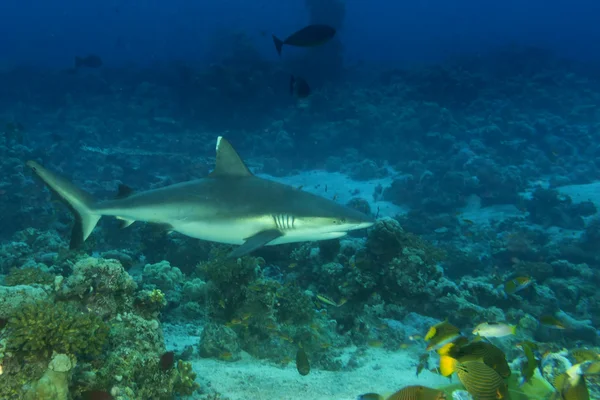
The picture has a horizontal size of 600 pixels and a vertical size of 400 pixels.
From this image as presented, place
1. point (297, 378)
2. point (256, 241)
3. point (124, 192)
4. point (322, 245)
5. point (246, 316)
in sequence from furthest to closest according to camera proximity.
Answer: point (322, 245) < point (246, 316) < point (124, 192) < point (297, 378) < point (256, 241)

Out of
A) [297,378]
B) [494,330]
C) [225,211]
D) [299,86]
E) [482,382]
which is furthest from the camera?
[299,86]

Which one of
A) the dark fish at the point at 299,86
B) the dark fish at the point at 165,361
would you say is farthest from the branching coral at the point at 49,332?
the dark fish at the point at 299,86

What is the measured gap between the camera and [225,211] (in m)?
5.07

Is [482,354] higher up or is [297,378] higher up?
[482,354]

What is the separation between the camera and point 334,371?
5387 millimetres

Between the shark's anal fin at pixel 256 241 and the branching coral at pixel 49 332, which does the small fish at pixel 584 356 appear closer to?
the shark's anal fin at pixel 256 241

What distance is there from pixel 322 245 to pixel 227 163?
4.27 m

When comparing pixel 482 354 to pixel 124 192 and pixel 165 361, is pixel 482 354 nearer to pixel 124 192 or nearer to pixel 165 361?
pixel 165 361

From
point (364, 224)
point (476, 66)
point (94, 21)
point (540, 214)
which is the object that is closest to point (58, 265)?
point (364, 224)

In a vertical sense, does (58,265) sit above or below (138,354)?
below

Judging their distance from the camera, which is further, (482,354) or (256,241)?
(256,241)

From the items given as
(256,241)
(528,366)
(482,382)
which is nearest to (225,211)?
(256,241)

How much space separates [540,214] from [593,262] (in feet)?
14.6

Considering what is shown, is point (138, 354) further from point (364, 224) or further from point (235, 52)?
point (235, 52)
